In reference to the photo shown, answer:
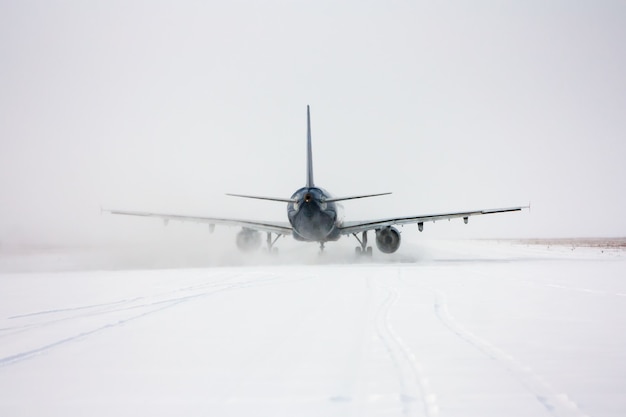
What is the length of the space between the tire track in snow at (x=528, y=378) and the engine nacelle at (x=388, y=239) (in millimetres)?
25023

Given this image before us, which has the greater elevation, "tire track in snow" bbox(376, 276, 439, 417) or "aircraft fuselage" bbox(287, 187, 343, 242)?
"aircraft fuselage" bbox(287, 187, 343, 242)

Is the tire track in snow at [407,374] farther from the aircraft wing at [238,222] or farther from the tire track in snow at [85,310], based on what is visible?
the aircraft wing at [238,222]

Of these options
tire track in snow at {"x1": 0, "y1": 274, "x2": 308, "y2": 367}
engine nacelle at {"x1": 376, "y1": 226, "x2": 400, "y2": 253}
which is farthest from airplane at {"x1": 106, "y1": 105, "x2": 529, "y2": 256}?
tire track in snow at {"x1": 0, "y1": 274, "x2": 308, "y2": 367}

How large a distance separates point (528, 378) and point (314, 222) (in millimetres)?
26684

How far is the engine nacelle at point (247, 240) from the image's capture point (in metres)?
36.3

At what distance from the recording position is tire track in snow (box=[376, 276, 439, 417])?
476 centimetres

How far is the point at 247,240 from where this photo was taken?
3634 centimetres

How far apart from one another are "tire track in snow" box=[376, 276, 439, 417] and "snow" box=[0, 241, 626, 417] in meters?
0.02

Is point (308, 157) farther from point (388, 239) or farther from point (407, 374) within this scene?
point (407, 374)

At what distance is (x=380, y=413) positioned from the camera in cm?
461

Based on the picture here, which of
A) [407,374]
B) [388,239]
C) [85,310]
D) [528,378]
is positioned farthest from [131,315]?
[388,239]

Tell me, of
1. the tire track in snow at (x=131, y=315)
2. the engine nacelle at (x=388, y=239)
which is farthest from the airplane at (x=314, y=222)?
the tire track in snow at (x=131, y=315)

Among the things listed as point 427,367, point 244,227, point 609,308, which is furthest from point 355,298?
point 244,227

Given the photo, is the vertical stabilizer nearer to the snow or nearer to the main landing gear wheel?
the main landing gear wheel
